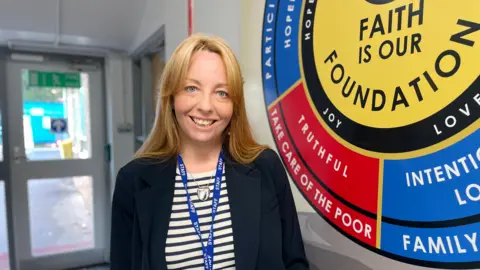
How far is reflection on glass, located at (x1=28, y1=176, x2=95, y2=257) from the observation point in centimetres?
304

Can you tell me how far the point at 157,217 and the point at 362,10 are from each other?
67 cm

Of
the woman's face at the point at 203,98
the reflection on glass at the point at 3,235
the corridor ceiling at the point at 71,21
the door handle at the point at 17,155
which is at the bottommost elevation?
the reflection on glass at the point at 3,235

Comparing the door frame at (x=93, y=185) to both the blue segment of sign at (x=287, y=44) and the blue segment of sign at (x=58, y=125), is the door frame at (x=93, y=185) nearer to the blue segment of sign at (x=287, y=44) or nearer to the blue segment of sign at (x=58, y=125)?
the blue segment of sign at (x=58, y=125)

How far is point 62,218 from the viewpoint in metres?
3.16

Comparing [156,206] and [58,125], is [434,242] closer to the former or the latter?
[156,206]

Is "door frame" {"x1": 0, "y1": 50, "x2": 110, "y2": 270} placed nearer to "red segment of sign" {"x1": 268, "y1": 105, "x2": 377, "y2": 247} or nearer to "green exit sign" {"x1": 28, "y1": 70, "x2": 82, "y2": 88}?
"green exit sign" {"x1": 28, "y1": 70, "x2": 82, "y2": 88}

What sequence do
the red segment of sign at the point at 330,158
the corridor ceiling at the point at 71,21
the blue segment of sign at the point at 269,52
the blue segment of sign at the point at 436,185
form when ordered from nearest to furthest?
the blue segment of sign at the point at 436,185
the red segment of sign at the point at 330,158
the blue segment of sign at the point at 269,52
the corridor ceiling at the point at 71,21

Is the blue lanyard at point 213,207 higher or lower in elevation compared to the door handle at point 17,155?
higher

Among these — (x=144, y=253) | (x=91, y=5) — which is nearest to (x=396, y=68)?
(x=144, y=253)

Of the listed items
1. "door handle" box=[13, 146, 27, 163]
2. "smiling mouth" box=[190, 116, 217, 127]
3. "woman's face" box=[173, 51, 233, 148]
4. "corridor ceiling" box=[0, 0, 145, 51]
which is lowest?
"door handle" box=[13, 146, 27, 163]

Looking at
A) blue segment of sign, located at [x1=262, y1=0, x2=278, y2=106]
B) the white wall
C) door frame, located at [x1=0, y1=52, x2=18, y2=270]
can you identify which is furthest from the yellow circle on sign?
door frame, located at [x1=0, y1=52, x2=18, y2=270]

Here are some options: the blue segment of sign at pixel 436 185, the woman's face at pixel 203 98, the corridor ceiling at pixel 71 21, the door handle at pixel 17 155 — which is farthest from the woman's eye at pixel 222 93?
the door handle at pixel 17 155

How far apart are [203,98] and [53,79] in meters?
2.77

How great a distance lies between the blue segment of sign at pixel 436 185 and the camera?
1.70 feet
